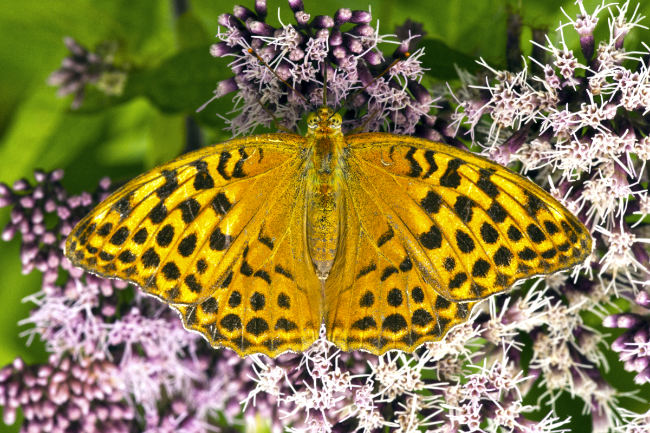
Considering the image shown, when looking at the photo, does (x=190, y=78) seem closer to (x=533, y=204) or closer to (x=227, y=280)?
(x=227, y=280)

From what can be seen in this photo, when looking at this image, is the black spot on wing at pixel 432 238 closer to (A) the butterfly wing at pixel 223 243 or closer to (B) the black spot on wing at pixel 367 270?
(B) the black spot on wing at pixel 367 270

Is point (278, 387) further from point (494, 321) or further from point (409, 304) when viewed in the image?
point (494, 321)

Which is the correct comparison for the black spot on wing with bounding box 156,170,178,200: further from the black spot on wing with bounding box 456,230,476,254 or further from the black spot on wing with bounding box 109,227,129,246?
the black spot on wing with bounding box 456,230,476,254

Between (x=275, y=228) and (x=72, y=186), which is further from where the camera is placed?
(x=72, y=186)

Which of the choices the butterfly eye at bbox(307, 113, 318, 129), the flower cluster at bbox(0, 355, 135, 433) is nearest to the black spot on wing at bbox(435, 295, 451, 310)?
the butterfly eye at bbox(307, 113, 318, 129)

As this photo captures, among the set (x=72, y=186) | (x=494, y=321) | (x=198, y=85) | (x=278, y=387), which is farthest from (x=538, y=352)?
(x=72, y=186)

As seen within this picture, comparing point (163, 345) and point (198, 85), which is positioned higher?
point (198, 85)

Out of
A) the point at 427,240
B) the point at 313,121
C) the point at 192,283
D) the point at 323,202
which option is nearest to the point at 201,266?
the point at 192,283
